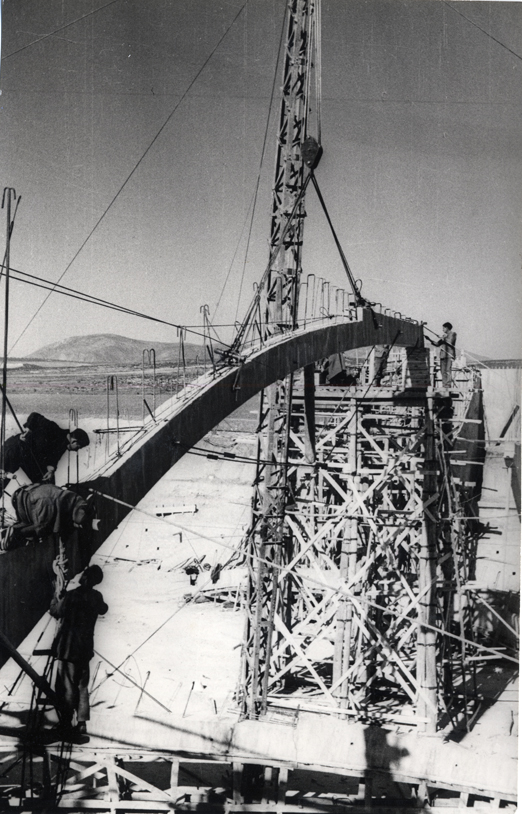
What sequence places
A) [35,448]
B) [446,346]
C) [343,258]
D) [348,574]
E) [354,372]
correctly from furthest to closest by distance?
[354,372], [446,346], [343,258], [348,574], [35,448]

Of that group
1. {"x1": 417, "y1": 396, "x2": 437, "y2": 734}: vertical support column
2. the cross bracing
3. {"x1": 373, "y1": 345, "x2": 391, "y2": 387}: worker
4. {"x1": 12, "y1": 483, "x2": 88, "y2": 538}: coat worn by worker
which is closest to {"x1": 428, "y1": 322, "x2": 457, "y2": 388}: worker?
{"x1": 373, "y1": 345, "x2": 391, "y2": 387}: worker

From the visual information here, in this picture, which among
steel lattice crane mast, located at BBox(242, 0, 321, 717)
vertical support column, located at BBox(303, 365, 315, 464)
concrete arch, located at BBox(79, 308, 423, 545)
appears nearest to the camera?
concrete arch, located at BBox(79, 308, 423, 545)

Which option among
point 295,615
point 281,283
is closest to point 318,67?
point 281,283

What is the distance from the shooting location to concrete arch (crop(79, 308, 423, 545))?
5.88m

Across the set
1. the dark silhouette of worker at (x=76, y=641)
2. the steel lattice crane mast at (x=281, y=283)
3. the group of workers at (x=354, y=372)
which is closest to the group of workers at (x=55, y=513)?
the dark silhouette of worker at (x=76, y=641)

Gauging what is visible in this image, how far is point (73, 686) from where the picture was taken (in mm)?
6754

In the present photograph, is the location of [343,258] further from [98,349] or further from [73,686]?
[98,349]

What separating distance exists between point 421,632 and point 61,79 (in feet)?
26.6

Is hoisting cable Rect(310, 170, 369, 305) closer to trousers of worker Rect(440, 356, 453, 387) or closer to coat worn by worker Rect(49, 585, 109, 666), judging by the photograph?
trousers of worker Rect(440, 356, 453, 387)

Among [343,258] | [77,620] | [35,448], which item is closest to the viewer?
[35,448]

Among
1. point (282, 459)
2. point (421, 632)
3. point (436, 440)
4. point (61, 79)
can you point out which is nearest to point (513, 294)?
point (436, 440)

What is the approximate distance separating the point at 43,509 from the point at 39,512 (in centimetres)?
4

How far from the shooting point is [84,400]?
1195 inches

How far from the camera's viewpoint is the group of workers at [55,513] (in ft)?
17.3
